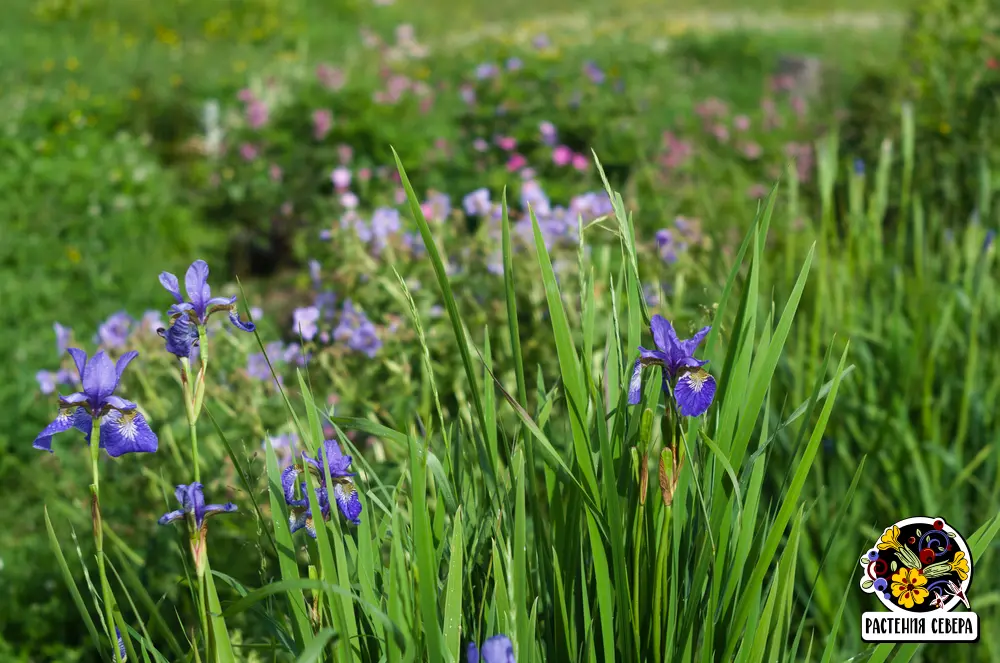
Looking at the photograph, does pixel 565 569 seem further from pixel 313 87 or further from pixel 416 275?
pixel 313 87

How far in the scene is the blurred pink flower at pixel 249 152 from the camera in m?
5.53

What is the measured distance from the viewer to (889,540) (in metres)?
1.42

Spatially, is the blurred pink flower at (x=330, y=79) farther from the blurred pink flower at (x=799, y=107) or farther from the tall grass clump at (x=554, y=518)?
the tall grass clump at (x=554, y=518)

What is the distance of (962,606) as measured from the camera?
1.41 m

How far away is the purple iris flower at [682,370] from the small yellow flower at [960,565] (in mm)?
576

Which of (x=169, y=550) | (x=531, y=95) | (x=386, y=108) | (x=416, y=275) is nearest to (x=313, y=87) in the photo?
(x=386, y=108)

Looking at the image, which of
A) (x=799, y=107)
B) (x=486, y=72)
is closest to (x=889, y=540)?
(x=486, y=72)

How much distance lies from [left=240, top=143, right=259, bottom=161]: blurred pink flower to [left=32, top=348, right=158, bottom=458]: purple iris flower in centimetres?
461

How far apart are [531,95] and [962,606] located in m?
4.40

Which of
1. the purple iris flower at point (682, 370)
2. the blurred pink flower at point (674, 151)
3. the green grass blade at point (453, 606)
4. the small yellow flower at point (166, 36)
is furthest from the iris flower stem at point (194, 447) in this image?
the small yellow flower at point (166, 36)

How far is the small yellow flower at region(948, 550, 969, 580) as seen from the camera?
1.37m

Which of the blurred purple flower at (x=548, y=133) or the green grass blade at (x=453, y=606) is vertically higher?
the blurred purple flower at (x=548, y=133)

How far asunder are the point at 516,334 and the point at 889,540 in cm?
69

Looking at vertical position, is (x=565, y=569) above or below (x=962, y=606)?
above
